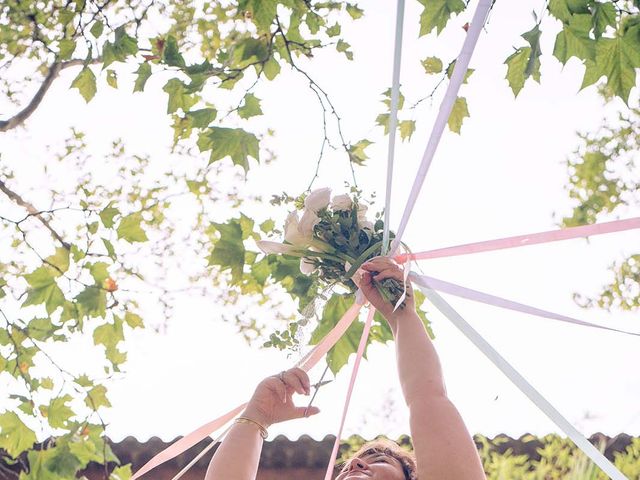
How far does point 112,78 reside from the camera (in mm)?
2293

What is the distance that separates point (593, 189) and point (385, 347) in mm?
1942

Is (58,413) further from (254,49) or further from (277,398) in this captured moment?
(254,49)

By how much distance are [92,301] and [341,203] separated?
3.20 feet

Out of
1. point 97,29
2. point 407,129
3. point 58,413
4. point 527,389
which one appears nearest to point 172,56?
point 97,29

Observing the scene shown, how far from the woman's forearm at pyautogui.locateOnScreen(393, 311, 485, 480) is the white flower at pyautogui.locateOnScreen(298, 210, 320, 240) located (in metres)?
0.28

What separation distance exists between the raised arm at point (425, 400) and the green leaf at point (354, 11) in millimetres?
1256

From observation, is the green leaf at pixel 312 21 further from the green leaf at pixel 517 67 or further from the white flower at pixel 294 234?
the white flower at pixel 294 234

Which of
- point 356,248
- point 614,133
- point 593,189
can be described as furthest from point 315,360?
point 614,133

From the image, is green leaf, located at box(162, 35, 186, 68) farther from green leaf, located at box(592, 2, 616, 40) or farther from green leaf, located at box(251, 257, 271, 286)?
green leaf, located at box(592, 2, 616, 40)

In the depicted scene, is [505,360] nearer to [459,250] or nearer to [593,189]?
[459,250]

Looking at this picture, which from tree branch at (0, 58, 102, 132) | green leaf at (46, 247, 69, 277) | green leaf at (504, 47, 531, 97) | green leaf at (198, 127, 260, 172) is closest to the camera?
green leaf at (504, 47, 531, 97)

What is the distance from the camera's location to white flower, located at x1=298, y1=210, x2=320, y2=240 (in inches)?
Result: 63.8

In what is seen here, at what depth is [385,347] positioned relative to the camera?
204 cm

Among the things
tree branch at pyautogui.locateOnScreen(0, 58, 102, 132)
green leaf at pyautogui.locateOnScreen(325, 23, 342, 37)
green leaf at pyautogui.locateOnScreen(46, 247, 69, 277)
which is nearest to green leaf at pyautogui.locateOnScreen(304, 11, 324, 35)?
green leaf at pyautogui.locateOnScreen(325, 23, 342, 37)
